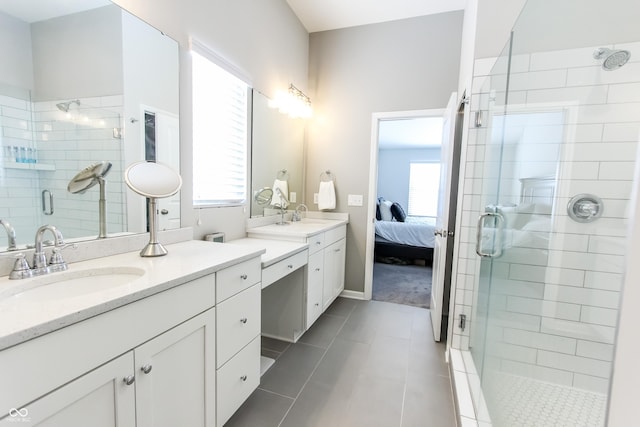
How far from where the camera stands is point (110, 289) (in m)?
0.80

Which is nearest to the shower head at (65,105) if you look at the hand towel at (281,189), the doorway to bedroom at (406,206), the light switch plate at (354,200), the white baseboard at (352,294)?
the hand towel at (281,189)

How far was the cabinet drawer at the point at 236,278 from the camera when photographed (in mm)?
1173

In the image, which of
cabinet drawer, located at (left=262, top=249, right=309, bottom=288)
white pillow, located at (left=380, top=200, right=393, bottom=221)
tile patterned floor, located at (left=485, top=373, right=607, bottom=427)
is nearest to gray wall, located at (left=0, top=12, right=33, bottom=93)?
cabinet drawer, located at (left=262, top=249, right=309, bottom=288)

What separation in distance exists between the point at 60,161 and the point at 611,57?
98.6 inches

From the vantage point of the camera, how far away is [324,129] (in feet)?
10.2

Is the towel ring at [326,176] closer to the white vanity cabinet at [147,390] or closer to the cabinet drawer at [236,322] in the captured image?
the cabinet drawer at [236,322]

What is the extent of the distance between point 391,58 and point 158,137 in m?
2.39

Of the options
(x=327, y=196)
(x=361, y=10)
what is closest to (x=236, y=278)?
(x=327, y=196)

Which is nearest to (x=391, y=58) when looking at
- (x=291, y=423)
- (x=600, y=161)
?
(x=600, y=161)

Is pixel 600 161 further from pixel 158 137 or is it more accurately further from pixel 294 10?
pixel 294 10

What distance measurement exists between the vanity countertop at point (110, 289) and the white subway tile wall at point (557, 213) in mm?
1431

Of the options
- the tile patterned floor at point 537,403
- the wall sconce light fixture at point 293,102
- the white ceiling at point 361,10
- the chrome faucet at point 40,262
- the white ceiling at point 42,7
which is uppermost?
the white ceiling at point 361,10

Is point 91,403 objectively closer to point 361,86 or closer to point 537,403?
point 537,403

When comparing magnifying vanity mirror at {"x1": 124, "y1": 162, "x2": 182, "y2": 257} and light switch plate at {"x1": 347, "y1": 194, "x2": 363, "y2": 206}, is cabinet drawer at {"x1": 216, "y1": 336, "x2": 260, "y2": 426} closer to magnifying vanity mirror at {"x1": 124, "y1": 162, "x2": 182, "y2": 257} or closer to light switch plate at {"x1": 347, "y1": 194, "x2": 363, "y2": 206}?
magnifying vanity mirror at {"x1": 124, "y1": 162, "x2": 182, "y2": 257}
